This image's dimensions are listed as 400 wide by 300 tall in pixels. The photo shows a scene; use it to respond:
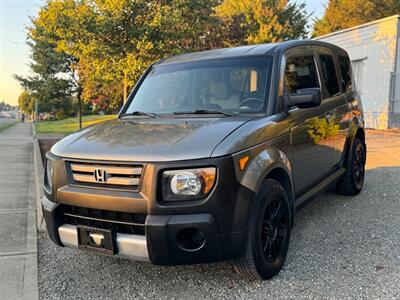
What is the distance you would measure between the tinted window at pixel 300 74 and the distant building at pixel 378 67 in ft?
36.8

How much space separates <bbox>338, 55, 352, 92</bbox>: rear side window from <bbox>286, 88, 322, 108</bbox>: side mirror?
188 cm

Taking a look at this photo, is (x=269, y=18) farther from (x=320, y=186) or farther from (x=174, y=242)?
(x=174, y=242)

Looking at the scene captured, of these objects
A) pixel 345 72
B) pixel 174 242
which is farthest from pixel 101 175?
pixel 345 72

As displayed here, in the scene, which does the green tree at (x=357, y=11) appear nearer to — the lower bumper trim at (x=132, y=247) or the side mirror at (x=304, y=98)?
the side mirror at (x=304, y=98)

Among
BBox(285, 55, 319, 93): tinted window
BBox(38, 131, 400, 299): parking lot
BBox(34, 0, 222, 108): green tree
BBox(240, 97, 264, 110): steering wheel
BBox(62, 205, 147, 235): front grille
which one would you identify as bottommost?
BBox(38, 131, 400, 299): parking lot

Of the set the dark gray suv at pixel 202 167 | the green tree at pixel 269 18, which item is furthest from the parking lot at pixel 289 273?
the green tree at pixel 269 18

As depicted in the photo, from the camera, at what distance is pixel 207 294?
3.03 m

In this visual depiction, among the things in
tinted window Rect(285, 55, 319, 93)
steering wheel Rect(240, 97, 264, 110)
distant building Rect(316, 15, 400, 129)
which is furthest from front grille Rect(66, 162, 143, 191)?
distant building Rect(316, 15, 400, 129)

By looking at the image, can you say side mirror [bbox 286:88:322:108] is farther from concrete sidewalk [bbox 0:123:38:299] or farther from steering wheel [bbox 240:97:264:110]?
concrete sidewalk [bbox 0:123:38:299]

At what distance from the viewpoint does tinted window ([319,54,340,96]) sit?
464cm

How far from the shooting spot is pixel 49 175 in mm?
3270

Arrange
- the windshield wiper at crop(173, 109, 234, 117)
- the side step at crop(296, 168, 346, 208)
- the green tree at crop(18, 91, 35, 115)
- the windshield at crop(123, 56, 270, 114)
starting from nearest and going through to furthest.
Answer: the windshield wiper at crop(173, 109, 234, 117)
the windshield at crop(123, 56, 270, 114)
the side step at crop(296, 168, 346, 208)
the green tree at crop(18, 91, 35, 115)

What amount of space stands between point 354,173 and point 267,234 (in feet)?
9.55

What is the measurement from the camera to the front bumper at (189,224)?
2621 millimetres
